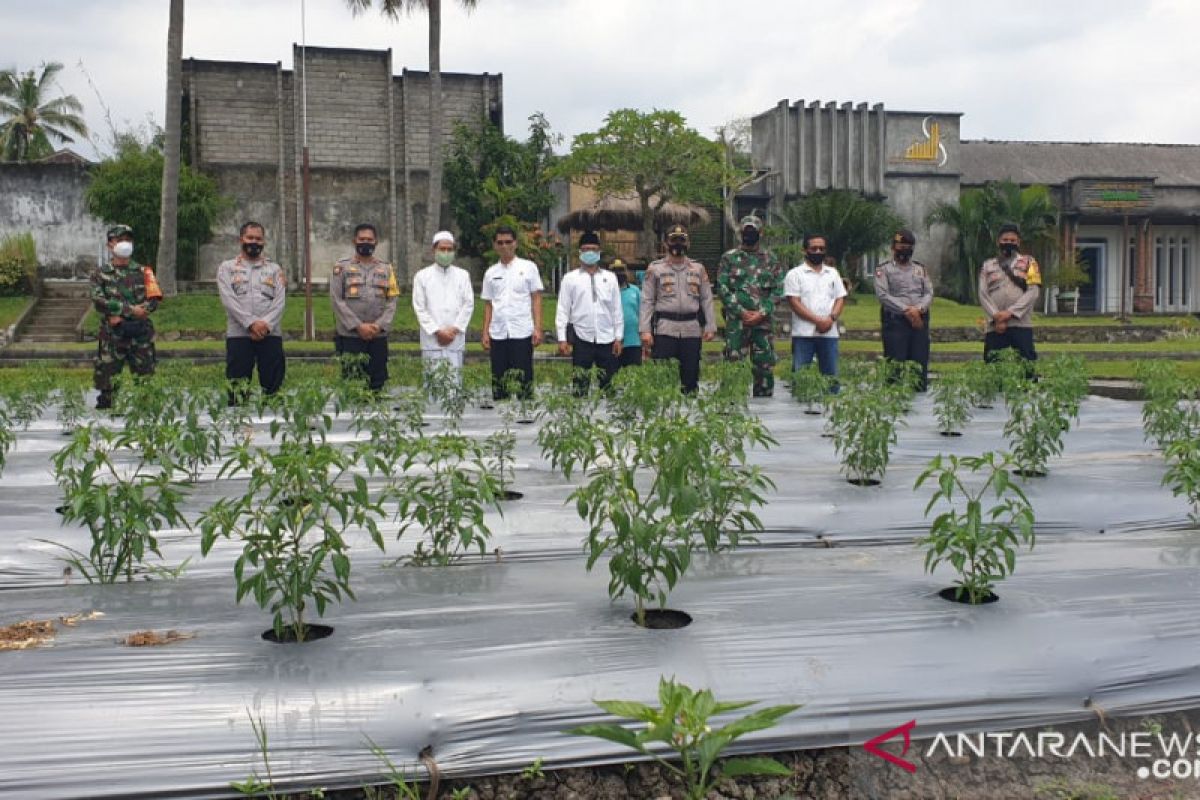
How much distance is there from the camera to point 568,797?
2279 millimetres

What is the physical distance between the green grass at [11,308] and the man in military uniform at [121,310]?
46.5 ft

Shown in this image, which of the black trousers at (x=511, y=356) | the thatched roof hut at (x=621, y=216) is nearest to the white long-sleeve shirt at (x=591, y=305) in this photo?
the black trousers at (x=511, y=356)

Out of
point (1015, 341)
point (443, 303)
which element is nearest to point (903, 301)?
point (1015, 341)

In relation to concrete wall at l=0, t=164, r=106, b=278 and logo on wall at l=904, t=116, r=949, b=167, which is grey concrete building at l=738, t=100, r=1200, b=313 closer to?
logo on wall at l=904, t=116, r=949, b=167

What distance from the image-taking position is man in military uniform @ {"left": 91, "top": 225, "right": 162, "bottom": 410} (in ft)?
25.7

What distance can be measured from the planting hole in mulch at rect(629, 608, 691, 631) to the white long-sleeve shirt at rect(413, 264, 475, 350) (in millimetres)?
5293

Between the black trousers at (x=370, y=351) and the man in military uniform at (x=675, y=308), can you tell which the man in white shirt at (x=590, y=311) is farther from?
the black trousers at (x=370, y=351)

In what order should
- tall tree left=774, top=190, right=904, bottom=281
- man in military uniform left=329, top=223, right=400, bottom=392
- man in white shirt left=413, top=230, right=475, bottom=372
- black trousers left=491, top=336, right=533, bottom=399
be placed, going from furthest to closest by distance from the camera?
tall tree left=774, top=190, right=904, bottom=281 → black trousers left=491, top=336, right=533, bottom=399 → man in white shirt left=413, top=230, right=475, bottom=372 → man in military uniform left=329, top=223, right=400, bottom=392

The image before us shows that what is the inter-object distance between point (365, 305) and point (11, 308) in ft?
55.2

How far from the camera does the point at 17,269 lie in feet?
75.1

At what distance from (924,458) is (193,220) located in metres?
21.9

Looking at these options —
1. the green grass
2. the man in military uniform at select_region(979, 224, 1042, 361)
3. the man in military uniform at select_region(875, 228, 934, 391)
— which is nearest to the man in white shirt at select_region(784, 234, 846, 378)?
the man in military uniform at select_region(875, 228, 934, 391)

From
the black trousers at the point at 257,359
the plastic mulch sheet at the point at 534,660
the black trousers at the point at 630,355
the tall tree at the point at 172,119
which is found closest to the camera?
the plastic mulch sheet at the point at 534,660

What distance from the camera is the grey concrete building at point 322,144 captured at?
26.6m
